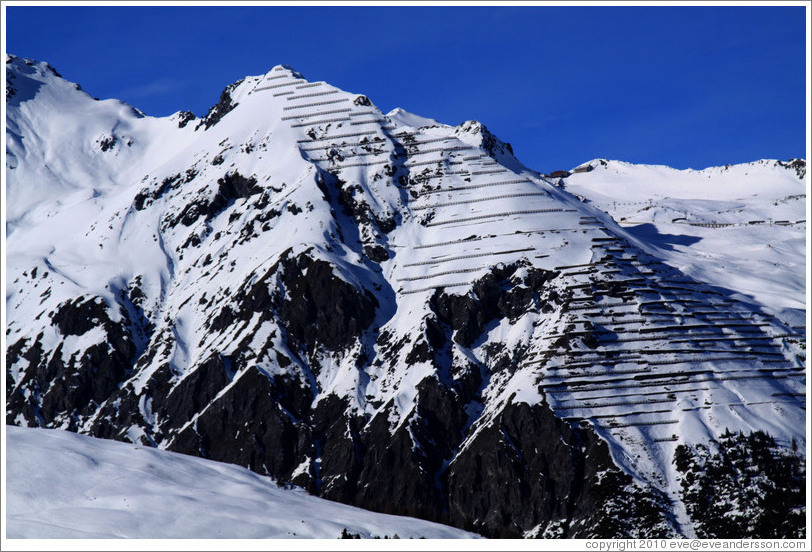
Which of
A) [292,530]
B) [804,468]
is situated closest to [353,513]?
[292,530]

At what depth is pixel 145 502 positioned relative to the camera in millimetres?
150250

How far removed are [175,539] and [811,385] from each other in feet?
388

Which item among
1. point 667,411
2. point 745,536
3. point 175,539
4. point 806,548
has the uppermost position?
point 667,411

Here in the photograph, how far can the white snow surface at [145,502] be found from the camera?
455ft

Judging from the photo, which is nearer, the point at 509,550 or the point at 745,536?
the point at 509,550

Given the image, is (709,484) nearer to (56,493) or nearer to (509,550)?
(509,550)

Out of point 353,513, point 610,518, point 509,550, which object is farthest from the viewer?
point 610,518

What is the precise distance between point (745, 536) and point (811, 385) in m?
38.6

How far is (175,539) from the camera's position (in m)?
136

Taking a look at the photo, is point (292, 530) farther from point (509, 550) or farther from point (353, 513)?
point (509, 550)

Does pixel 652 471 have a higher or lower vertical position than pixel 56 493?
higher

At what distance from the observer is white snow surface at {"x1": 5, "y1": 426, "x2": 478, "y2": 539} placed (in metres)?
139

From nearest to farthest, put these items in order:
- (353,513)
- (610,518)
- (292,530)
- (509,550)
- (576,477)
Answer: (509,550) → (292,530) → (353,513) → (610,518) → (576,477)

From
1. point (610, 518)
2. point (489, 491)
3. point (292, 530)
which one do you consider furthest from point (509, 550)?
point (489, 491)
